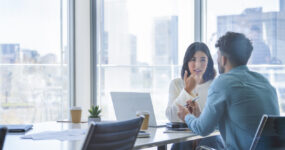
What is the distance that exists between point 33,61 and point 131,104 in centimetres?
220

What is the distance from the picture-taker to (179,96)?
3.29 meters

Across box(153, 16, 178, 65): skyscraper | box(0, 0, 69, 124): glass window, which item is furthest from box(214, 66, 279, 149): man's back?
box(0, 0, 69, 124): glass window

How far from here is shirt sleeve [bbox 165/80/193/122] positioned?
126 inches

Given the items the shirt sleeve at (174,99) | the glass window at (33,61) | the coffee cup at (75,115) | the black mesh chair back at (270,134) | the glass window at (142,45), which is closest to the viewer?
the black mesh chair back at (270,134)

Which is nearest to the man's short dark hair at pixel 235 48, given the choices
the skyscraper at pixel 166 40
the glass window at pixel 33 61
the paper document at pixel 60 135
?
the paper document at pixel 60 135

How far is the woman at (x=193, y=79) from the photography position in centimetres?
325

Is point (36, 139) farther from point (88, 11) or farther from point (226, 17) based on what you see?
point (88, 11)

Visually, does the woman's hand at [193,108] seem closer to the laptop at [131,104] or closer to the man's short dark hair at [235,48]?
the laptop at [131,104]

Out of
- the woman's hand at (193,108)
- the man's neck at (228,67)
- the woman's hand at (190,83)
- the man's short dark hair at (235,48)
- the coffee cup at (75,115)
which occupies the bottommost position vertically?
the coffee cup at (75,115)

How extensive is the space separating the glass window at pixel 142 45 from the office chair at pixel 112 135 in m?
2.68

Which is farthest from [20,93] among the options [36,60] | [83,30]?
[83,30]

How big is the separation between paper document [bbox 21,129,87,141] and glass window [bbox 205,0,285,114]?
6.90ft

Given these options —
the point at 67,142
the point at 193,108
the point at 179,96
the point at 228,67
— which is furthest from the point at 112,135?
the point at 179,96

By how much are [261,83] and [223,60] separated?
0.27 m
